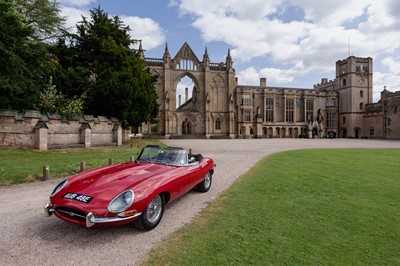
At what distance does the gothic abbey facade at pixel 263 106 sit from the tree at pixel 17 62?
1299 inches

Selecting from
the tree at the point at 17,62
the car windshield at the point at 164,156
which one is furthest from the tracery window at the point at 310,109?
the car windshield at the point at 164,156

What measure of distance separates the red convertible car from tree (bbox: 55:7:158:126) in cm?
1772

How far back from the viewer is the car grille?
3.69 meters

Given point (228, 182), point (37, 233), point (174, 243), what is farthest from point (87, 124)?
point (174, 243)

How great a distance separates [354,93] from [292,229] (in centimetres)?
7222

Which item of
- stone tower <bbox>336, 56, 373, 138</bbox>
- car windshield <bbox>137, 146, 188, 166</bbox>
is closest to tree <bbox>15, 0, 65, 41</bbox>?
car windshield <bbox>137, 146, 188, 166</bbox>

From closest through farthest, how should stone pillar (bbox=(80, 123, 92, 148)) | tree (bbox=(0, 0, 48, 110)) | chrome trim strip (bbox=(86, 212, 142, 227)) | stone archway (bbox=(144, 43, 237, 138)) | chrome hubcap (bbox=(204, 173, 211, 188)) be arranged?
chrome trim strip (bbox=(86, 212, 142, 227)) < chrome hubcap (bbox=(204, 173, 211, 188)) < tree (bbox=(0, 0, 48, 110)) < stone pillar (bbox=(80, 123, 92, 148)) < stone archway (bbox=(144, 43, 237, 138))

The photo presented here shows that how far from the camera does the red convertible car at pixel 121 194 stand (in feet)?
12.1

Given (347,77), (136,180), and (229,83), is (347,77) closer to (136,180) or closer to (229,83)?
(229,83)

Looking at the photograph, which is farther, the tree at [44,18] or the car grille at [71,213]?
the tree at [44,18]

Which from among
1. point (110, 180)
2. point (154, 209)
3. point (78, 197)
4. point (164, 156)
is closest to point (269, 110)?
point (164, 156)

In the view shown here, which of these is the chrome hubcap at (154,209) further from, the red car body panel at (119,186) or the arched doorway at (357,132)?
the arched doorway at (357,132)

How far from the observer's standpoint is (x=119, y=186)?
412cm

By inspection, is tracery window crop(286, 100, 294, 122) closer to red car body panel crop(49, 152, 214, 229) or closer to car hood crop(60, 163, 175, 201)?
red car body panel crop(49, 152, 214, 229)
